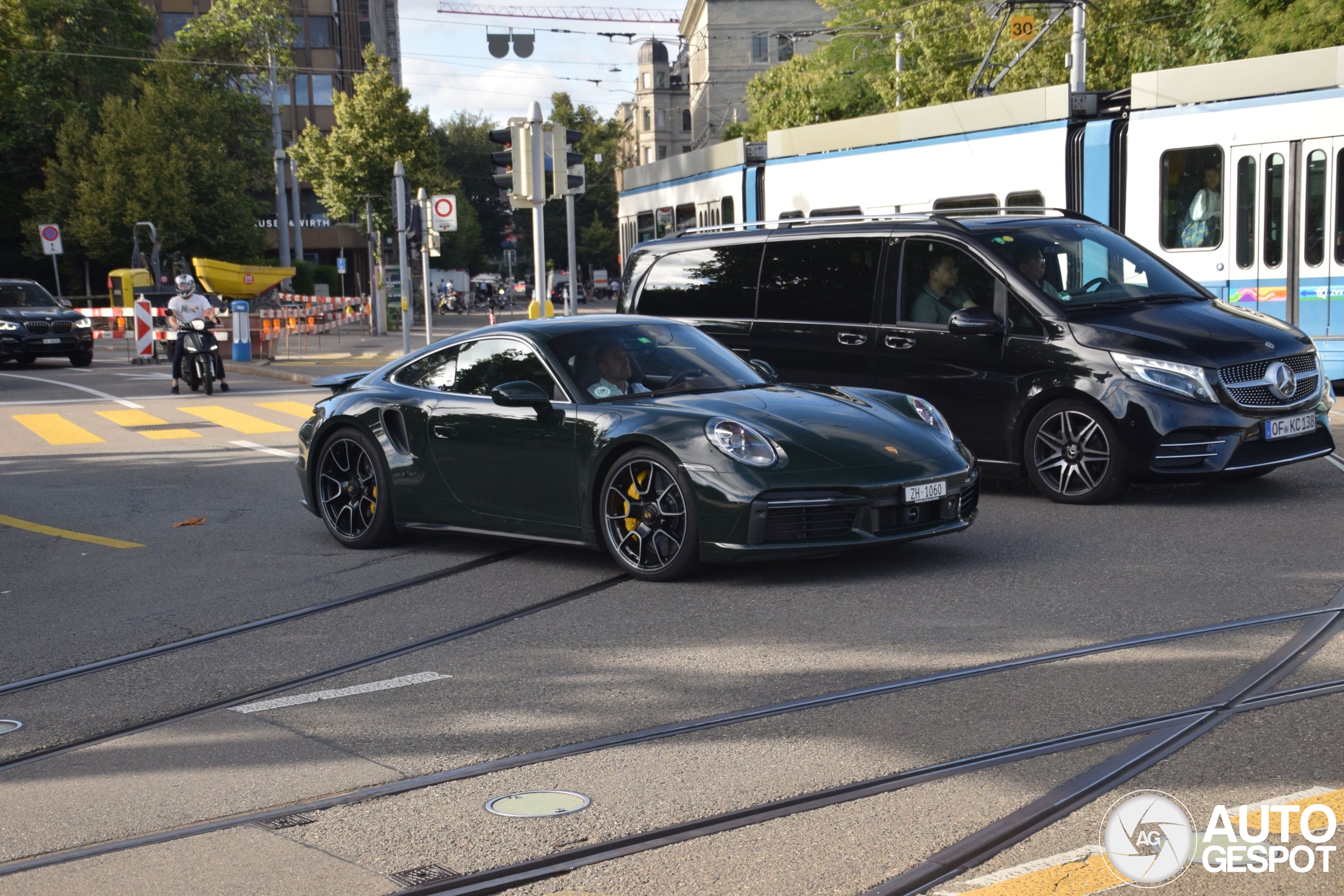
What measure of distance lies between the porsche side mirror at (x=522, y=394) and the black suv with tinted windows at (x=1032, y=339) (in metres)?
3.15

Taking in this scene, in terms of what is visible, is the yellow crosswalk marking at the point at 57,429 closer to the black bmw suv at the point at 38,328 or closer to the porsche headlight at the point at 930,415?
the porsche headlight at the point at 930,415

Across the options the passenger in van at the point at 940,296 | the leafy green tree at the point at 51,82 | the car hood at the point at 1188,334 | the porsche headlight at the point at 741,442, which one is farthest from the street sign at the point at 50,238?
the porsche headlight at the point at 741,442

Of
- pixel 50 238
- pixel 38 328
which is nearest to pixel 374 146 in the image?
pixel 50 238

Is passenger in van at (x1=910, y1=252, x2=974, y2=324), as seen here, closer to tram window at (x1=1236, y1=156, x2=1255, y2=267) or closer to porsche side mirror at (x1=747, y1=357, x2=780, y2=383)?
porsche side mirror at (x1=747, y1=357, x2=780, y2=383)

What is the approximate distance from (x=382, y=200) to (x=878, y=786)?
163 ft

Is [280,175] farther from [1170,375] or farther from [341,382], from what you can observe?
[1170,375]

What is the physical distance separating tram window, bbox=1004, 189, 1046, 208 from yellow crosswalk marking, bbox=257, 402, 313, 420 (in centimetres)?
852

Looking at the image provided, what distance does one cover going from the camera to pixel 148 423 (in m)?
17.8

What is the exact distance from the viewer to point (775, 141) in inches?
861

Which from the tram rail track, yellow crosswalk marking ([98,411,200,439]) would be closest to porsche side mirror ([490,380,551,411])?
the tram rail track

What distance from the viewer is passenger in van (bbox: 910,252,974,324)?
10.4 metres

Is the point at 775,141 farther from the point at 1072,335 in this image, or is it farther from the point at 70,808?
the point at 70,808

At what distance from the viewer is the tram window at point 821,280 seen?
1084cm

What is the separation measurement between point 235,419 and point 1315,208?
11.9 metres
